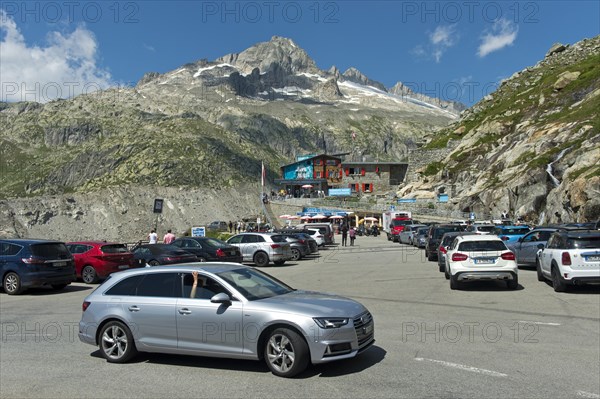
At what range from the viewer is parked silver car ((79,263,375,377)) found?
6.84 m

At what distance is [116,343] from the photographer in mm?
7953

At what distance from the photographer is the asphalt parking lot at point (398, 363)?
252 inches

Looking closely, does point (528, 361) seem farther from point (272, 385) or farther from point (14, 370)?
point (14, 370)

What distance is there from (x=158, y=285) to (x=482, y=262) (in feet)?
33.9

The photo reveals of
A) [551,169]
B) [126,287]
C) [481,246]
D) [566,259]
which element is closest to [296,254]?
[481,246]

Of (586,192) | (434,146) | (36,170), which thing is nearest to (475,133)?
(434,146)

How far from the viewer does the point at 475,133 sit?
79.6 metres

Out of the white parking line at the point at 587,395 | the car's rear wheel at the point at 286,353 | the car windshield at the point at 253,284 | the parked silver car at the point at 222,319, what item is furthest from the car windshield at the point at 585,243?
the car's rear wheel at the point at 286,353

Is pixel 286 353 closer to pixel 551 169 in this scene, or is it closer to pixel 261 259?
pixel 261 259

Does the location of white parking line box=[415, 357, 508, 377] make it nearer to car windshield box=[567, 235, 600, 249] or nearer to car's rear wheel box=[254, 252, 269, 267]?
car windshield box=[567, 235, 600, 249]

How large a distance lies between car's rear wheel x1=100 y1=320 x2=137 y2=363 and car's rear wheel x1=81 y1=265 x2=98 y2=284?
12.1 metres

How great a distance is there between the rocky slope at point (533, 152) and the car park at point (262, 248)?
20.6 m

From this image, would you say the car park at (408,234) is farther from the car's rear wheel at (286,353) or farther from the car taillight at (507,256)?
the car's rear wheel at (286,353)

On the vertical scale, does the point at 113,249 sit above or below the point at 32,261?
above
